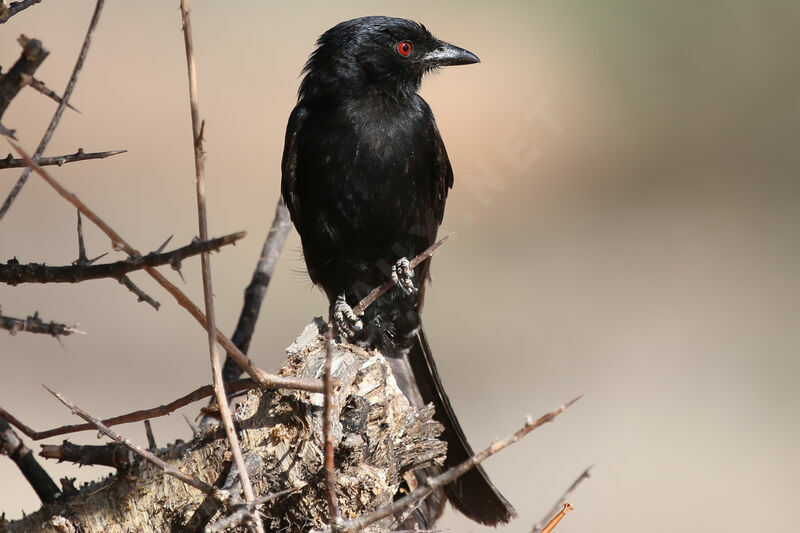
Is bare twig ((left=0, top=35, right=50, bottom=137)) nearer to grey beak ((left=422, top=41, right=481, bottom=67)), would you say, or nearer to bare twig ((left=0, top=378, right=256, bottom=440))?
bare twig ((left=0, top=378, right=256, bottom=440))

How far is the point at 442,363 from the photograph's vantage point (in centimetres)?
819

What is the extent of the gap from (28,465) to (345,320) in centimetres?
172

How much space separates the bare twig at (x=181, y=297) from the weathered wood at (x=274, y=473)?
1.18ft

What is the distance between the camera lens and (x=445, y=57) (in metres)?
4.29

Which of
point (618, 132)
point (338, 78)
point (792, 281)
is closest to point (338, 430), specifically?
point (338, 78)

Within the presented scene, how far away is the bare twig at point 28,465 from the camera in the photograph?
→ 90.0 inches

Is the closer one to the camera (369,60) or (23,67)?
(23,67)

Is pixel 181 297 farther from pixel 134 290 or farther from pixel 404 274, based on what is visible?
pixel 404 274

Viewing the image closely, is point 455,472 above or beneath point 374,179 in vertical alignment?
beneath

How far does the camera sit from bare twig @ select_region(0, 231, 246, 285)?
1.46 meters

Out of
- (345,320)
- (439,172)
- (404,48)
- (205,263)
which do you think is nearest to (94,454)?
(205,263)

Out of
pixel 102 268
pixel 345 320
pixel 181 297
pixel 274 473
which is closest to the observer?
pixel 181 297

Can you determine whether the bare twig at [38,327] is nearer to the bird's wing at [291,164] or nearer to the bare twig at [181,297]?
the bare twig at [181,297]

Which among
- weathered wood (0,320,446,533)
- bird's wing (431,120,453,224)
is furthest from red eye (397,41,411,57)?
weathered wood (0,320,446,533)
